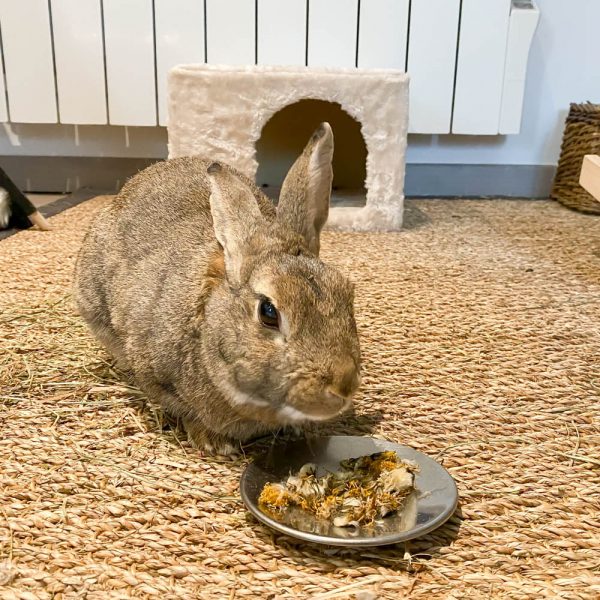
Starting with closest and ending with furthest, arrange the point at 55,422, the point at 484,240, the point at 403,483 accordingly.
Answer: the point at 403,483 < the point at 55,422 < the point at 484,240

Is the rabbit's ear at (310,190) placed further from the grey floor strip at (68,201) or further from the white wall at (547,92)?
the white wall at (547,92)

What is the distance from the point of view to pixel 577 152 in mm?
3771

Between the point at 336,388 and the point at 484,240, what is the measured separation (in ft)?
7.33

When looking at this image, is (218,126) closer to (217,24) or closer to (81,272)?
(217,24)

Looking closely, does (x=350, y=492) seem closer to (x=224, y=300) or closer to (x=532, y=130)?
(x=224, y=300)

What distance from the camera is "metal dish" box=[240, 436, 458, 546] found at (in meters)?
1.13

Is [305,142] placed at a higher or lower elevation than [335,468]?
higher

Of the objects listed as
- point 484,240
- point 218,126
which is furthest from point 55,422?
point 484,240

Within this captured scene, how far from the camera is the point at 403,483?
1242mm

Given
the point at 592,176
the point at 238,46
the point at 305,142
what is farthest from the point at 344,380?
the point at 305,142

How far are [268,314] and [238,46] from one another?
2802 millimetres

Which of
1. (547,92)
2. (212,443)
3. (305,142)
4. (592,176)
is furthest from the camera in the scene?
(305,142)

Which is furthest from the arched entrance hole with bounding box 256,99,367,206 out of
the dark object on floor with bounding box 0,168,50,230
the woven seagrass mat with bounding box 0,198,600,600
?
the woven seagrass mat with bounding box 0,198,600,600

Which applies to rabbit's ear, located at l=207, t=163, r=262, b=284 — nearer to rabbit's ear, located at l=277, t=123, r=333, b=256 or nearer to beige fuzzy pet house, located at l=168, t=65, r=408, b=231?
rabbit's ear, located at l=277, t=123, r=333, b=256
